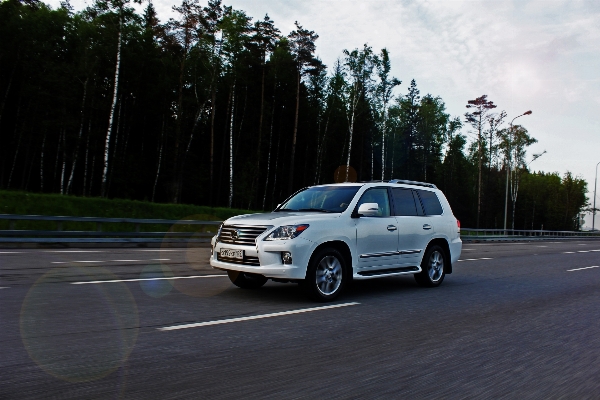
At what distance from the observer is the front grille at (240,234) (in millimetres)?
8055

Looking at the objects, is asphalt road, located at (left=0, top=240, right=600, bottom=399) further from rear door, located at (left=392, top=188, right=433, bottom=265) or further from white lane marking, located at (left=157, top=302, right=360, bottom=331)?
rear door, located at (left=392, top=188, right=433, bottom=265)

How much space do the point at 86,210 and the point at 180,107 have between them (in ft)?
74.1

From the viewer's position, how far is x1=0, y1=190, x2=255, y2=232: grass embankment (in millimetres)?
21109

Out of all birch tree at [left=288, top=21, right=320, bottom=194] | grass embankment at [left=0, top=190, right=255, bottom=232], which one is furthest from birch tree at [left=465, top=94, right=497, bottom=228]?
grass embankment at [left=0, top=190, right=255, bottom=232]

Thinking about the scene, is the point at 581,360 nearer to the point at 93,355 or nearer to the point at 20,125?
the point at 93,355

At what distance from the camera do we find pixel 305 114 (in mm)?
59438

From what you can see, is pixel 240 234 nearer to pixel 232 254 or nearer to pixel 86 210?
pixel 232 254

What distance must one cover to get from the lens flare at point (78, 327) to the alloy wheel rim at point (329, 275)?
8.63 feet

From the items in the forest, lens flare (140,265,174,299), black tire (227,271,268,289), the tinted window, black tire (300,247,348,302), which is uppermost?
the forest

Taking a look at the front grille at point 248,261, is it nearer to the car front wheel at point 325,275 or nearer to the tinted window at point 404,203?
the car front wheel at point 325,275

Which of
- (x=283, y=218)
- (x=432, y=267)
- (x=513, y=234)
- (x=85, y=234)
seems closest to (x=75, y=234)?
(x=85, y=234)

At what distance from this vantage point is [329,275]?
8328 millimetres

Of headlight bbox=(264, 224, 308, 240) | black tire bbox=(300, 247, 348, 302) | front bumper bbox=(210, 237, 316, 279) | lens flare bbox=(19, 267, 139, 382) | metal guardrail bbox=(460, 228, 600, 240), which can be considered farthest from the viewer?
metal guardrail bbox=(460, 228, 600, 240)

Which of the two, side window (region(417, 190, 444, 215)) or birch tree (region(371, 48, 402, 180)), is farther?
birch tree (region(371, 48, 402, 180))
